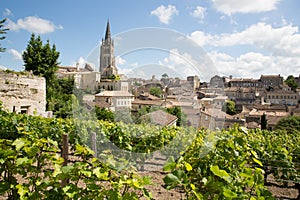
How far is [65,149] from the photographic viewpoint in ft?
8.84

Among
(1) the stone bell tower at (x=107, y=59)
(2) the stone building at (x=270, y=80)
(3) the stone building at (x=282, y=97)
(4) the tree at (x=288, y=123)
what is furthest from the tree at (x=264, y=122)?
(2) the stone building at (x=270, y=80)

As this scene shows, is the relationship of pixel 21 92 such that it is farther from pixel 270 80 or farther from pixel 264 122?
pixel 270 80

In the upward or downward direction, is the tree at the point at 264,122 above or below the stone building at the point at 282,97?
below

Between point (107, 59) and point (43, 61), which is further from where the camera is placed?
point (43, 61)

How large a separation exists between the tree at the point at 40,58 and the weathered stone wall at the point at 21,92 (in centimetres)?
1400

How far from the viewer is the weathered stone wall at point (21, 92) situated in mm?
10805

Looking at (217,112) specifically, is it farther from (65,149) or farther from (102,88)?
(65,149)

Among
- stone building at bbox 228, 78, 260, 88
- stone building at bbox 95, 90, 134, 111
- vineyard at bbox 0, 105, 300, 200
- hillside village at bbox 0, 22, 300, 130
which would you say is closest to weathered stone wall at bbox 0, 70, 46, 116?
vineyard at bbox 0, 105, 300, 200

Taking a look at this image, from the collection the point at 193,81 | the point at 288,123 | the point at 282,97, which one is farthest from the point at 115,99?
the point at 282,97

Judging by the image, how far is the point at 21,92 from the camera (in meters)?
11.5

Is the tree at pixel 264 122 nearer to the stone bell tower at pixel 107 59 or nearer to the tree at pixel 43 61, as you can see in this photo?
the tree at pixel 43 61

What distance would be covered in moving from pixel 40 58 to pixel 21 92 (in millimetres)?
15368

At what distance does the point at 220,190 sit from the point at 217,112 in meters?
0.84

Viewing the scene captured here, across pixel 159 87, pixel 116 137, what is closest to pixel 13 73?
pixel 116 137
